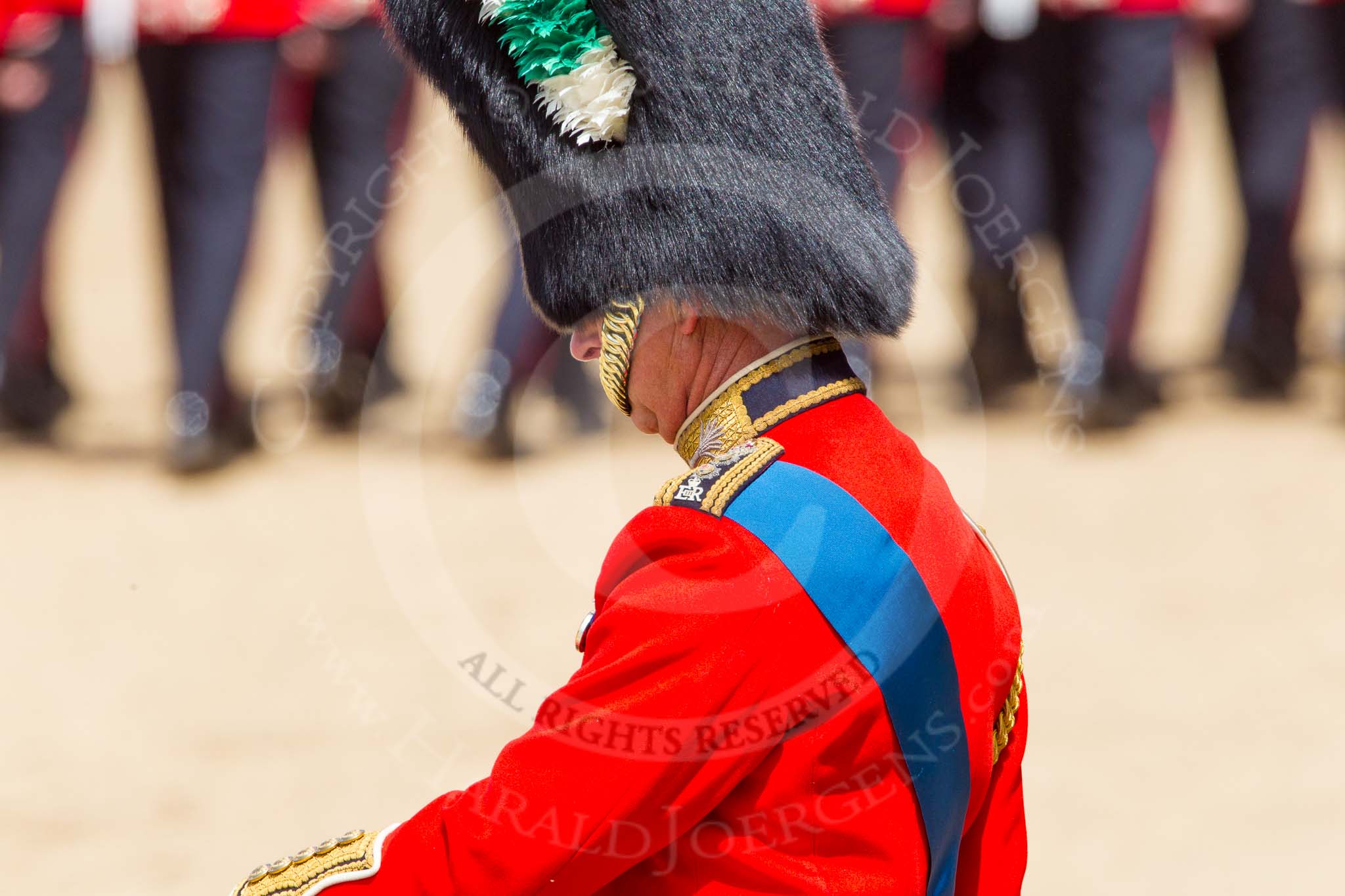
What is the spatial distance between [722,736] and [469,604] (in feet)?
9.14

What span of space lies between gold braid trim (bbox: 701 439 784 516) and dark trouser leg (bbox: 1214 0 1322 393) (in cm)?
439

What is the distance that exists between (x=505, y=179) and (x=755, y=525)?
1.66ft

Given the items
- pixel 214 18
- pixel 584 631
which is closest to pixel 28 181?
pixel 214 18

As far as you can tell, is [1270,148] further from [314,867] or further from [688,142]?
[314,867]

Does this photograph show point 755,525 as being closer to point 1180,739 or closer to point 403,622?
point 1180,739

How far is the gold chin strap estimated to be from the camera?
4.95 ft

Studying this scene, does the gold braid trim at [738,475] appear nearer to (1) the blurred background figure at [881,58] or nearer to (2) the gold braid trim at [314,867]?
(2) the gold braid trim at [314,867]

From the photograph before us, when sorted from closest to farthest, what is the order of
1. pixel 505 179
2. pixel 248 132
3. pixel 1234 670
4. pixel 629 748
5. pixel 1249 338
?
pixel 629 748
pixel 505 179
pixel 1234 670
pixel 248 132
pixel 1249 338

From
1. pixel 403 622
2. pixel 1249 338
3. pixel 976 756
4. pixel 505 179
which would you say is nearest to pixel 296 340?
pixel 403 622

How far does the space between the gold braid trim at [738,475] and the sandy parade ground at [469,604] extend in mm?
643

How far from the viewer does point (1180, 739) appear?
10.9ft

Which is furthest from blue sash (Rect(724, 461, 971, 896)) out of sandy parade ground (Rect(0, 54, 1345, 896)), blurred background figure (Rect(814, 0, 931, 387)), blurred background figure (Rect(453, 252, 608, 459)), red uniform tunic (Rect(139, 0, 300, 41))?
red uniform tunic (Rect(139, 0, 300, 41))

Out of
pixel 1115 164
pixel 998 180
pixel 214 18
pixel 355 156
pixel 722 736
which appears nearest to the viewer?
pixel 722 736

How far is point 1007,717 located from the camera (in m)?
1.55
